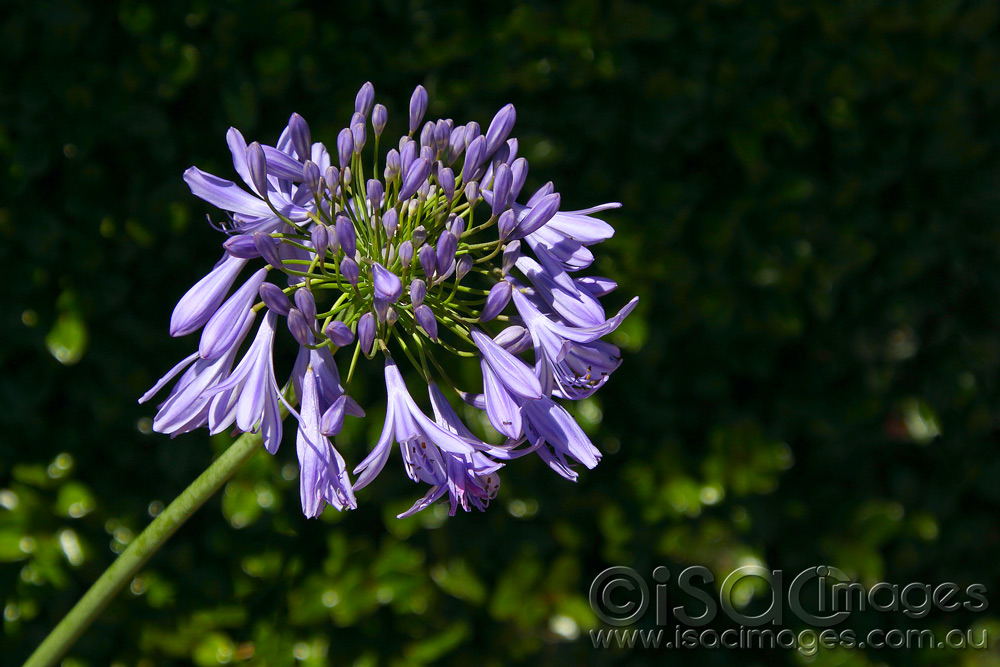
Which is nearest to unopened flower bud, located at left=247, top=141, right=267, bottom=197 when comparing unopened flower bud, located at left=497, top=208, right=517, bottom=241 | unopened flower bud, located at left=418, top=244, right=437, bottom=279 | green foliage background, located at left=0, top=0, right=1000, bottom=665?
unopened flower bud, located at left=418, top=244, right=437, bottom=279

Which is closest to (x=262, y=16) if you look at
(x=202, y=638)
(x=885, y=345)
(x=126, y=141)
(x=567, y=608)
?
(x=126, y=141)

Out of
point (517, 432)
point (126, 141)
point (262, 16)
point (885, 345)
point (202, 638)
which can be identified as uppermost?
point (262, 16)

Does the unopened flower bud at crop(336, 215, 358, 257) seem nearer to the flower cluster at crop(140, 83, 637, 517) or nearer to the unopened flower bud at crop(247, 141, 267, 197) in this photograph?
the flower cluster at crop(140, 83, 637, 517)

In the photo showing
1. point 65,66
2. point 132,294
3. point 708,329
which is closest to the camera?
point 65,66

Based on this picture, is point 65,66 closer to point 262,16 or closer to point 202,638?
point 262,16

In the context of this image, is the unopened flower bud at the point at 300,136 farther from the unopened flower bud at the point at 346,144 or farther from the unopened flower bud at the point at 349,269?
the unopened flower bud at the point at 349,269

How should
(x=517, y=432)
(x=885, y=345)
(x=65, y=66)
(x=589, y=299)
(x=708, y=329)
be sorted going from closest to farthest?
1. (x=517, y=432)
2. (x=589, y=299)
3. (x=65, y=66)
4. (x=708, y=329)
5. (x=885, y=345)

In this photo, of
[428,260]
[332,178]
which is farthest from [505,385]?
[332,178]
